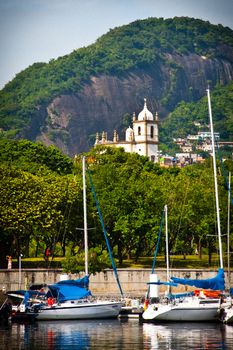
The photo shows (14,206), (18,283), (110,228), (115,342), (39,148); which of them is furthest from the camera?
(39,148)

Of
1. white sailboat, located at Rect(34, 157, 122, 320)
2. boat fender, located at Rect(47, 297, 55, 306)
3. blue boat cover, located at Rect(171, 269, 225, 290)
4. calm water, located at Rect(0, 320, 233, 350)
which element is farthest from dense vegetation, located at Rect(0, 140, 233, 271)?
calm water, located at Rect(0, 320, 233, 350)

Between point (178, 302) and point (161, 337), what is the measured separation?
8.26 m

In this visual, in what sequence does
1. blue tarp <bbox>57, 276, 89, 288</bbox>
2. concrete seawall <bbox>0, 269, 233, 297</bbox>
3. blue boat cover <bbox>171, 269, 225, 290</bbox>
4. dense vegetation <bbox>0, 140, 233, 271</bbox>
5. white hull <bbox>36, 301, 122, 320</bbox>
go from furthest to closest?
dense vegetation <bbox>0, 140, 233, 271</bbox> < concrete seawall <bbox>0, 269, 233, 297</bbox> < blue tarp <bbox>57, 276, 89, 288</bbox> < blue boat cover <bbox>171, 269, 225, 290</bbox> < white hull <bbox>36, 301, 122, 320</bbox>

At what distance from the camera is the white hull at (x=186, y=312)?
76.6m

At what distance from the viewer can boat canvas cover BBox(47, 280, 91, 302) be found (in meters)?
79.4

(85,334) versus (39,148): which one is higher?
(39,148)

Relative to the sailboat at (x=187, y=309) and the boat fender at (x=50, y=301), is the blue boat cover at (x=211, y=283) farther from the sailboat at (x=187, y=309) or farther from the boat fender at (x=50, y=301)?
the boat fender at (x=50, y=301)

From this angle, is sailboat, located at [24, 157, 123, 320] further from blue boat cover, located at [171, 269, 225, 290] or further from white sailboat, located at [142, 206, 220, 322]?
blue boat cover, located at [171, 269, 225, 290]

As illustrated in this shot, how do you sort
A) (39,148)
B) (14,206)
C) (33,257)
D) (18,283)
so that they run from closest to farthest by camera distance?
(18,283)
(14,206)
(33,257)
(39,148)

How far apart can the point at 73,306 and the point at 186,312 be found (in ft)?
27.5

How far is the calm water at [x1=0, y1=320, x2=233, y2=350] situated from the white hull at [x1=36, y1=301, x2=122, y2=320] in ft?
1.99

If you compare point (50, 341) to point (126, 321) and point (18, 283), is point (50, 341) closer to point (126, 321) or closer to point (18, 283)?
point (126, 321)

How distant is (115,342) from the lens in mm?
67000

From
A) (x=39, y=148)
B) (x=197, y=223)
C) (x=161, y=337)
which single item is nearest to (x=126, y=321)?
(x=161, y=337)
